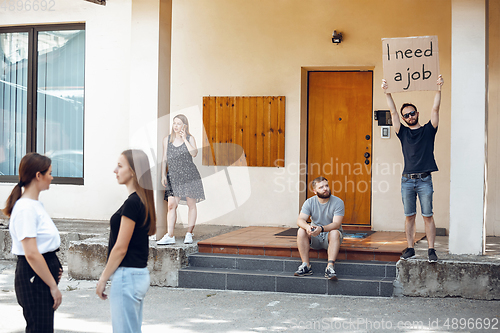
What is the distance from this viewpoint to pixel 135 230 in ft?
10.2

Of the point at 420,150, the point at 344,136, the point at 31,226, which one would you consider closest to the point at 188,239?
the point at 420,150

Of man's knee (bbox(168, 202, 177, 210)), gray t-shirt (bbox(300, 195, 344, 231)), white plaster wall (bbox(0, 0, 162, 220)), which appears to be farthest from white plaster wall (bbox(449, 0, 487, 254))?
white plaster wall (bbox(0, 0, 162, 220))

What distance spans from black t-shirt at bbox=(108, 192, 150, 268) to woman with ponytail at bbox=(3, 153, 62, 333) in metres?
0.36

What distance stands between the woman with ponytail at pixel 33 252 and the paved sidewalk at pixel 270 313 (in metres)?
1.78

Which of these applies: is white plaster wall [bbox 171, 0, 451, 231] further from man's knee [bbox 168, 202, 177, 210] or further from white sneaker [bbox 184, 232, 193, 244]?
man's knee [bbox 168, 202, 177, 210]

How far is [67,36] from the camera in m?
9.57

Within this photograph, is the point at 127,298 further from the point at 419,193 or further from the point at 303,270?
the point at 419,193

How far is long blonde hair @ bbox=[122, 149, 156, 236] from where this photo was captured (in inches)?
124

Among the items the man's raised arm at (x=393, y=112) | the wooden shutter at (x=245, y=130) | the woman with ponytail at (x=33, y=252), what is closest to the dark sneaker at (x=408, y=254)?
the man's raised arm at (x=393, y=112)

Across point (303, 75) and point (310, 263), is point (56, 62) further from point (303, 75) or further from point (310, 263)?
point (310, 263)

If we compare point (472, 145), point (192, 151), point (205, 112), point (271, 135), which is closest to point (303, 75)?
point (271, 135)

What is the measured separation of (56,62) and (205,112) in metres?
3.03

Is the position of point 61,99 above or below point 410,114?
above

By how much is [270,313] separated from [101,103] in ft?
18.4
